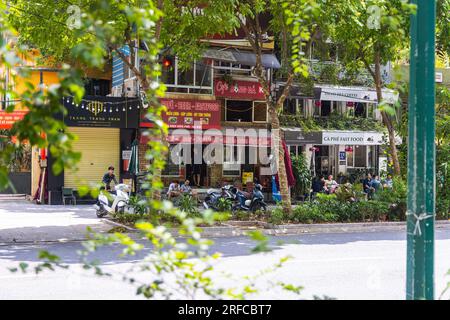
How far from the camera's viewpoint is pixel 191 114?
1011 inches

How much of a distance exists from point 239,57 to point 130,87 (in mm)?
4793

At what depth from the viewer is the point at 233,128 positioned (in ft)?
88.7

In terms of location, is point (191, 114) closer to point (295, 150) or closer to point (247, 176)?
point (247, 176)

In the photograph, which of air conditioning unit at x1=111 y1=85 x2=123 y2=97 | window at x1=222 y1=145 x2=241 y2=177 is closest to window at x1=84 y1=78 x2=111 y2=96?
air conditioning unit at x1=111 y1=85 x2=123 y2=97

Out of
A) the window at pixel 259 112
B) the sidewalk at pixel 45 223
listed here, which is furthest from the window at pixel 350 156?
the sidewalk at pixel 45 223

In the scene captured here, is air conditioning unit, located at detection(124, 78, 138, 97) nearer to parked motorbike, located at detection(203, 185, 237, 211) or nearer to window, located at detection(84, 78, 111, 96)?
window, located at detection(84, 78, 111, 96)

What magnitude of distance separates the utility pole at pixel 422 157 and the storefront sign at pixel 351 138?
78.9 feet

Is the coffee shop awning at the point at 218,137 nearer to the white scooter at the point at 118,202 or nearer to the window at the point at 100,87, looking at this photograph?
the window at the point at 100,87

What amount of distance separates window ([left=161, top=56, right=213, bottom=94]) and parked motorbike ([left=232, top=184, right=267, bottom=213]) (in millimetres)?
7506

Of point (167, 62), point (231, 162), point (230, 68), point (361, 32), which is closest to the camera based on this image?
point (361, 32)

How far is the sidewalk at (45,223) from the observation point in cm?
1501

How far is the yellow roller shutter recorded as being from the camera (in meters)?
25.5

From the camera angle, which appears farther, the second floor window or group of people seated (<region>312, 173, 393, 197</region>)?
the second floor window

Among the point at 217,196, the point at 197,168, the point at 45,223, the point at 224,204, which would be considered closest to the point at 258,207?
the point at 217,196
